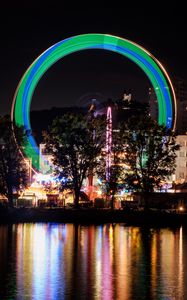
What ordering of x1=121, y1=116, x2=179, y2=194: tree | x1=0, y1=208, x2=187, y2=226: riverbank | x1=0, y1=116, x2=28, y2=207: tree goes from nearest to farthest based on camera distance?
x1=0, y1=208, x2=187, y2=226: riverbank → x1=121, y1=116, x2=179, y2=194: tree → x1=0, y1=116, x2=28, y2=207: tree

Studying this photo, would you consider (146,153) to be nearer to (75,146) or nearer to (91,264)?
(75,146)

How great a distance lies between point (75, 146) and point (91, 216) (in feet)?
31.3

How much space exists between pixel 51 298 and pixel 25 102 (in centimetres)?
4433

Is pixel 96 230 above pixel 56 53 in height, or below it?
below

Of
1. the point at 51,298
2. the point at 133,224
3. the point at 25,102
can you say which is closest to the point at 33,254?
the point at 51,298

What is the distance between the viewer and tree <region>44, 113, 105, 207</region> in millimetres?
67312

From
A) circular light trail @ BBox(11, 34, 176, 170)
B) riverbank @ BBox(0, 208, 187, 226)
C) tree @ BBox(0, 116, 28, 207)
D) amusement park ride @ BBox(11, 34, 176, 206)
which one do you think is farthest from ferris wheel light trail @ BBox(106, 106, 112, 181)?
tree @ BBox(0, 116, 28, 207)

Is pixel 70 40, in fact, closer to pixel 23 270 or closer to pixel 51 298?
pixel 23 270

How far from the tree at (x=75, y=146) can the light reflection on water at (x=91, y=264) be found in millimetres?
16309

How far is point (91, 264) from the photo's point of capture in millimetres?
32531

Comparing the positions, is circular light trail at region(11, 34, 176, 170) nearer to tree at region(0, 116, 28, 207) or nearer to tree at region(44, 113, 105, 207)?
tree at region(0, 116, 28, 207)

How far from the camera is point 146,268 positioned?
104 ft

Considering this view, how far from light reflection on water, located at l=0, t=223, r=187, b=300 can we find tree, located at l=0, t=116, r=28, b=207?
1714 cm

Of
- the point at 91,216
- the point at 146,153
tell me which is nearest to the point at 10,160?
the point at 91,216
